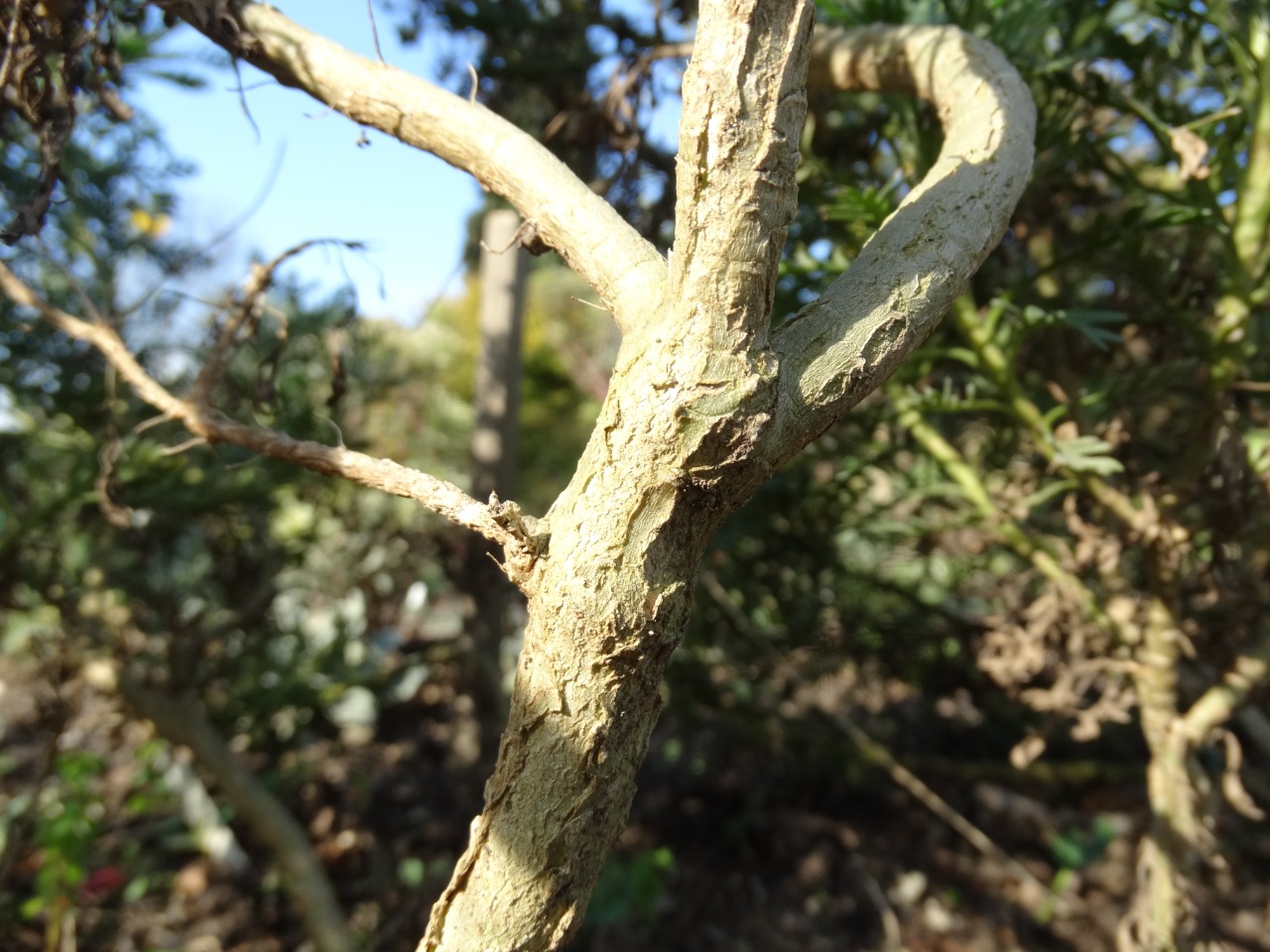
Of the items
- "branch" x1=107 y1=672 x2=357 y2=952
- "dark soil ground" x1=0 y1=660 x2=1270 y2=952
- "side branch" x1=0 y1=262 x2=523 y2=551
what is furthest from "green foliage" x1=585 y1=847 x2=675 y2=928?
"side branch" x1=0 y1=262 x2=523 y2=551

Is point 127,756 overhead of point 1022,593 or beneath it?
overhead

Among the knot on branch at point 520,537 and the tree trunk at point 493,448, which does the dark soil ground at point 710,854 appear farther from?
the knot on branch at point 520,537

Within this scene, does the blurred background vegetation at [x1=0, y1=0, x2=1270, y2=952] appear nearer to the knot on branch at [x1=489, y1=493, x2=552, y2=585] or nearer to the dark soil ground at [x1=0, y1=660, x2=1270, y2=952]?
the dark soil ground at [x1=0, y1=660, x2=1270, y2=952]

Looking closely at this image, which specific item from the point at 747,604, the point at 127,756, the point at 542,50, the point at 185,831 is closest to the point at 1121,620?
the point at 747,604

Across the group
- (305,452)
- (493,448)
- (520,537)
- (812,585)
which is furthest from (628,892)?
(520,537)

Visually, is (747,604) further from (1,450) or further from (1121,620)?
(1,450)

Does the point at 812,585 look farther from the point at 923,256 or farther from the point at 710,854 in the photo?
the point at 923,256

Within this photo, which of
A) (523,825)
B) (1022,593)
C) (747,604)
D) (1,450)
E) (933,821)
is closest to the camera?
(523,825)

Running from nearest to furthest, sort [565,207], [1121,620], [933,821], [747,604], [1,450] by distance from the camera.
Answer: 1. [565,207]
2. [1121,620]
3. [1,450]
4. [747,604]
5. [933,821]
